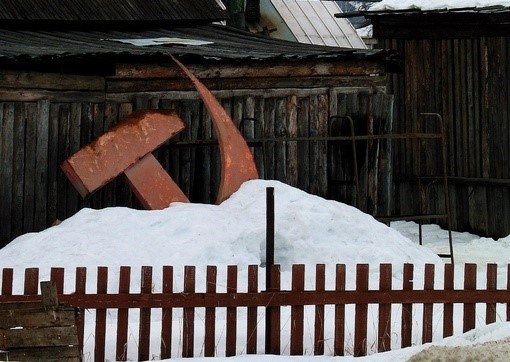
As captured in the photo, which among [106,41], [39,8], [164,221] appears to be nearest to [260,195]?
[164,221]

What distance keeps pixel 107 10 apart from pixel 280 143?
4.35m

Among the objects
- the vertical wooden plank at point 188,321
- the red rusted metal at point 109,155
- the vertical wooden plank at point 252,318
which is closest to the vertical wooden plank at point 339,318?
the vertical wooden plank at point 252,318

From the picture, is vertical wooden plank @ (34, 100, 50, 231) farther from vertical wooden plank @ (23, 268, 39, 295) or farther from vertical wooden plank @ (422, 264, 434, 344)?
vertical wooden plank @ (422, 264, 434, 344)

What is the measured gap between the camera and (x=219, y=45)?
660 inches

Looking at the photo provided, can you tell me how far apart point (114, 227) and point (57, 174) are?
2302 mm

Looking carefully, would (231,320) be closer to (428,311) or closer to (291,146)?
(428,311)

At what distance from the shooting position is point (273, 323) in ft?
30.8

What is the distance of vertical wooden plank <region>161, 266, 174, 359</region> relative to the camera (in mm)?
9174

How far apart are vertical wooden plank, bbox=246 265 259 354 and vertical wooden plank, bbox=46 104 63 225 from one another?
5.27 metres

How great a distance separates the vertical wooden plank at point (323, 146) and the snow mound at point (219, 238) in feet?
7.68

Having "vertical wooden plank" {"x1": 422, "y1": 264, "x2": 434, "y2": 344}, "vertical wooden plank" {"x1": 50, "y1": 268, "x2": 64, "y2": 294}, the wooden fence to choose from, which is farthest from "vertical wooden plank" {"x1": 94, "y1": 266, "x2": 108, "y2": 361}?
"vertical wooden plank" {"x1": 422, "y1": 264, "x2": 434, "y2": 344}

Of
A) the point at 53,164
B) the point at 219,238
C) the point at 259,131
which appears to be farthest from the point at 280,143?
the point at 219,238

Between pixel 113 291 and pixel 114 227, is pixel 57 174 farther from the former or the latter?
pixel 113 291

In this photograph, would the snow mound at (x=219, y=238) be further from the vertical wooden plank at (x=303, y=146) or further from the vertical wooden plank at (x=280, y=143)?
the vertical wooden plank at (x=303, y=146)
